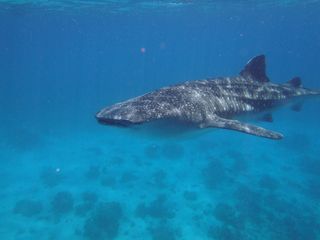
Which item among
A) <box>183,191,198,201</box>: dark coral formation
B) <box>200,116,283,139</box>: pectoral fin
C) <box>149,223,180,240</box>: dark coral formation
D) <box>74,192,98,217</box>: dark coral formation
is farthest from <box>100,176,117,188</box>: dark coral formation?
<box>200,116,283,139</box>: pectoral fin

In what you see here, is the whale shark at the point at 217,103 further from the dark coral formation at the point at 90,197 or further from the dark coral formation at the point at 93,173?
the dark coral formation at the point at 93,173

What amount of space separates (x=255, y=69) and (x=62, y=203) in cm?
1334

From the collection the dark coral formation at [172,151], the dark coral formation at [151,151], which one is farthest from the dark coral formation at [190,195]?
the dark coral formation at [151,151]

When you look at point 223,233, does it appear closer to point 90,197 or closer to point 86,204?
point 86,204

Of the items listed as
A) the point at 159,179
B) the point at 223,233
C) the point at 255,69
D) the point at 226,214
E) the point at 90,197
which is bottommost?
the point at 159,179

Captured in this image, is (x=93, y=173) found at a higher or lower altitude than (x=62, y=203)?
lower

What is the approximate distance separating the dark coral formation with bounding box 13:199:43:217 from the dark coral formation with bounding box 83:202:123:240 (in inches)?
152

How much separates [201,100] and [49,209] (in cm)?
1321

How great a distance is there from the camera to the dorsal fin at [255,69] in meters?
10.7

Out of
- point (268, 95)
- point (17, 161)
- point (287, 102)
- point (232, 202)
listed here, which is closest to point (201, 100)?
point (268, 95)

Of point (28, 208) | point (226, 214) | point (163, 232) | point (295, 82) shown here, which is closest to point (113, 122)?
point (295, 82)

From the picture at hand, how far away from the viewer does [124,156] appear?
2680 centimetres

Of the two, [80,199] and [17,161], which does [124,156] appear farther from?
[17,161]

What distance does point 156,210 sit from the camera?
53.6 feet
